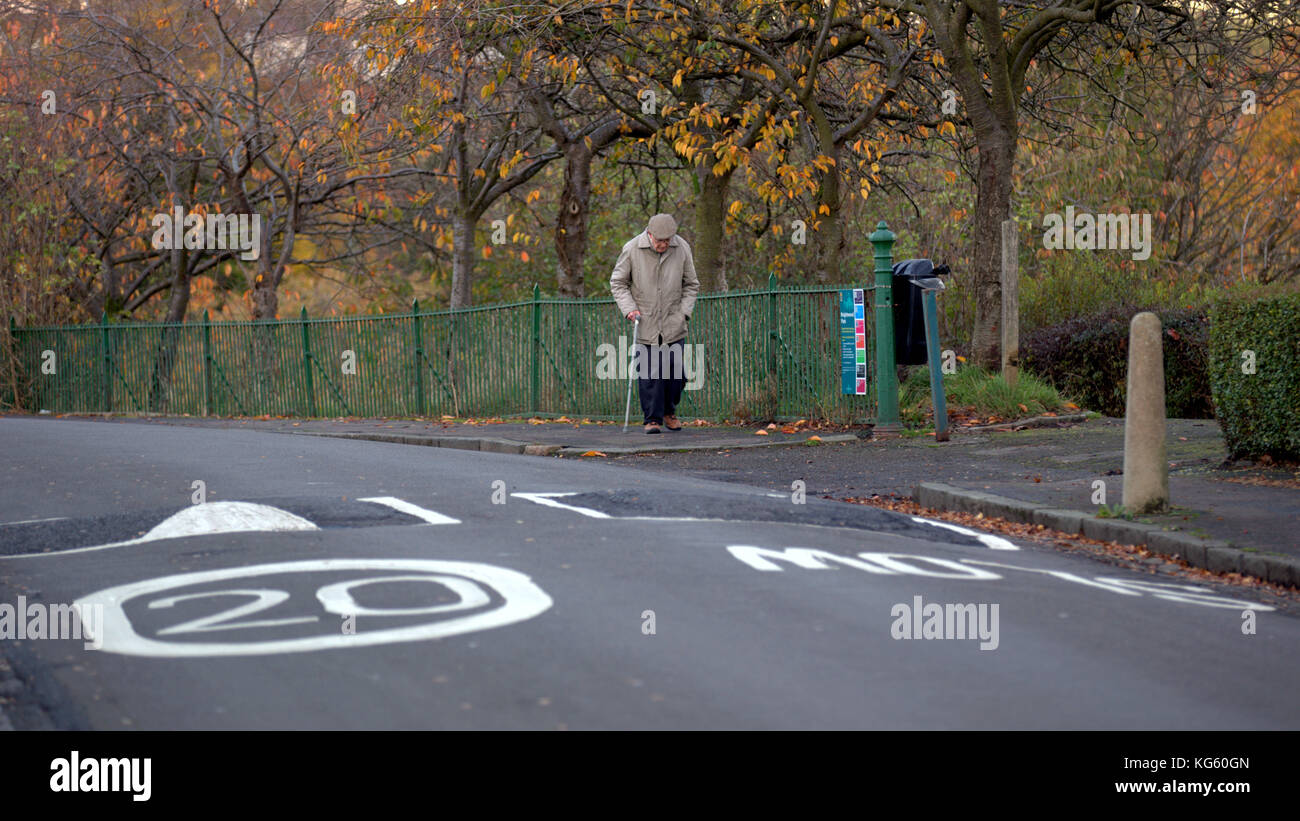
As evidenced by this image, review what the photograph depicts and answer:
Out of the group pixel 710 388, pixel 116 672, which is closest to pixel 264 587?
pixel 116 672

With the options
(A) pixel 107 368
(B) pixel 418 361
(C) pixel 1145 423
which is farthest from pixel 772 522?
(A) pixel 107 368

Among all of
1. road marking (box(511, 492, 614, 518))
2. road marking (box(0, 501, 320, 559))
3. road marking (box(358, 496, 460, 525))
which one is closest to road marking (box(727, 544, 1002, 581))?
road marking (box(511, 492, 614, 518))

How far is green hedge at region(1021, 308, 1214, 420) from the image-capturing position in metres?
18.8

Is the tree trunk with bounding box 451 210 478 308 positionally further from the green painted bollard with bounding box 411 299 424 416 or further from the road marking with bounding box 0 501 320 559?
the road marking with bounding box 0 501 320 559

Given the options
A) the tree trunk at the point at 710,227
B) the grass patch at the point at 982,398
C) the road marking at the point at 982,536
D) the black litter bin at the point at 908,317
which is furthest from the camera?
the tree trunk at the point at 710,227

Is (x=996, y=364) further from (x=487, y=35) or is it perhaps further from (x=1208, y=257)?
(x=1208, y=257)

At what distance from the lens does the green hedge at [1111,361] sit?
18812 mm

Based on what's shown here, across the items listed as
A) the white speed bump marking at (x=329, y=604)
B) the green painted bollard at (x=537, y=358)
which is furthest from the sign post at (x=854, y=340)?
the white speed bump marking at (x=329, y=604)

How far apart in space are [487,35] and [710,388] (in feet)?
19.4

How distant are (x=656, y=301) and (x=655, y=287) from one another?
0.16m

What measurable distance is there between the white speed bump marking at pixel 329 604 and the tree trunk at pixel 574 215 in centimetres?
1889

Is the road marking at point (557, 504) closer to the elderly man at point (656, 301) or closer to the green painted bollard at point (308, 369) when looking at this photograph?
the elderly man at point (656, 301)

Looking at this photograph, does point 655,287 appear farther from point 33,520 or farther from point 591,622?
point 591,622

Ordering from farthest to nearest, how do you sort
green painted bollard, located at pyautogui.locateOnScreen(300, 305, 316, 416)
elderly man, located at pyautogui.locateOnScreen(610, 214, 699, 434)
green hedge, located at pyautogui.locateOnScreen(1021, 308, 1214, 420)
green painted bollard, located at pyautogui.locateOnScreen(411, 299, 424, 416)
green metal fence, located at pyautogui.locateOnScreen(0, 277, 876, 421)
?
green painted bollard, located at pyautogui.locateOnScreen(300, 305, 316, 416) → green painted bollard, located at pyautogui.locateOnScreen(411, 299, 424, 416) → green hedge, located at pyautogui.locateOnScreen(1021, 308, 1214, 420) → green metal fence, located at pyautogui.locateOnScreen(0, 277, 876, 421) → elderly man, located at pyautogui.locateOnScreen(610, 214, 699, 434)
